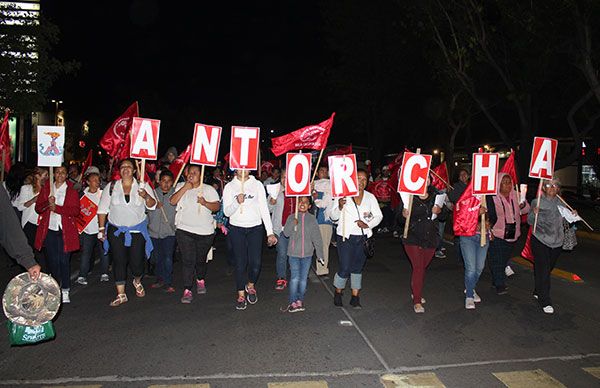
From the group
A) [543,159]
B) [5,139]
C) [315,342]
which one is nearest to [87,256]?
[5,139]

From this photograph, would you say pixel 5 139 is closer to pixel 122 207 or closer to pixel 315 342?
pixel 122 207

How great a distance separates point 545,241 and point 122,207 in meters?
5.60

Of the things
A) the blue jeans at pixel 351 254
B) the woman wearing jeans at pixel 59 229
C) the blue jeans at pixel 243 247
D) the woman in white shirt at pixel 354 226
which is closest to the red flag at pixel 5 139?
the woman wearing jeans at pixel 59 229

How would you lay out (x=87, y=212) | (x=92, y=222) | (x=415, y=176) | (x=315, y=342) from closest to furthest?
(x=315, y=342), (x=415, y=176), (x=87, y=212), (x=92, y=222)

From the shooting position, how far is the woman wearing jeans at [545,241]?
24.1 feet

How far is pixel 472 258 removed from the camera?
297 inches

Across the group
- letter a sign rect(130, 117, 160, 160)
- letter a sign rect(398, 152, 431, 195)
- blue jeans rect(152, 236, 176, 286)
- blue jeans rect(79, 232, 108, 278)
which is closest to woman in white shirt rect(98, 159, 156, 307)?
letter a sign rect(130, 117, 160, 160)

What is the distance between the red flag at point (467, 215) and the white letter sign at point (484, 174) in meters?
0.12

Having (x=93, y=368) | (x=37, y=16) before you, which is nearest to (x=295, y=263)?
(x=93, y=368)

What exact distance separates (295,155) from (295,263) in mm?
1494

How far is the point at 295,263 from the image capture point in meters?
7.15

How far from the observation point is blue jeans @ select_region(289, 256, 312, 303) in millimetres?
7156

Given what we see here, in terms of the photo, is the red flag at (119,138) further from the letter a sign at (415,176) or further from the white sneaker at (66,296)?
the letter a sign at (415,176)

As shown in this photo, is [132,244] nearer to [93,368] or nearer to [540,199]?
[93,368]
